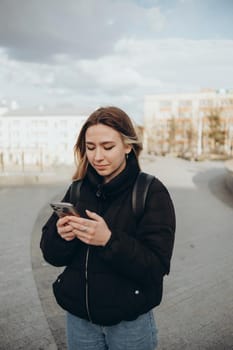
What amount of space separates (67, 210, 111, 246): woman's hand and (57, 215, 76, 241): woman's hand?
0.20 feet

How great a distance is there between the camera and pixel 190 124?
161 feet

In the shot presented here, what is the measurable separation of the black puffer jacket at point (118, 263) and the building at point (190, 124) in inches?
1304

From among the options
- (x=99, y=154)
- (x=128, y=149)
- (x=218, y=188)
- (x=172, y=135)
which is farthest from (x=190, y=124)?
(x=99, y=154)

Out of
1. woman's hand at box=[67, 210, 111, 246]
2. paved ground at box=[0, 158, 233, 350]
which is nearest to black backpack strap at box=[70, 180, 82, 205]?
woman's hand at box=[67, 210, 111, 246]

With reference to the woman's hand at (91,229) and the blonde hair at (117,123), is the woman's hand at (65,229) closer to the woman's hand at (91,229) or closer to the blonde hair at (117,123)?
the woman's hand at (91,229)

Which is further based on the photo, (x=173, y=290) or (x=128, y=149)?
(x=173, y=290)

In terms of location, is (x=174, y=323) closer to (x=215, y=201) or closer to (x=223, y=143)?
(x=215, y=201)

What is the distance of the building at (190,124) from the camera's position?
130 ft

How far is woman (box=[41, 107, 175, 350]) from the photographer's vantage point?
1.53 meters

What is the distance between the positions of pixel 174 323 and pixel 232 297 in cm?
92

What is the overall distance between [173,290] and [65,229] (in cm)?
287

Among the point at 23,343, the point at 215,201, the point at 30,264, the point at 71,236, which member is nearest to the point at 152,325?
the point at 71,236

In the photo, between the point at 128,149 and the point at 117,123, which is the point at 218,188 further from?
the point at 117,123

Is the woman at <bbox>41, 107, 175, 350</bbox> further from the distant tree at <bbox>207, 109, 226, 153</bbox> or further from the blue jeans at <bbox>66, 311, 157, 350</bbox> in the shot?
the distant tree at <bbox>207, 109, 226, 153</bbox>
